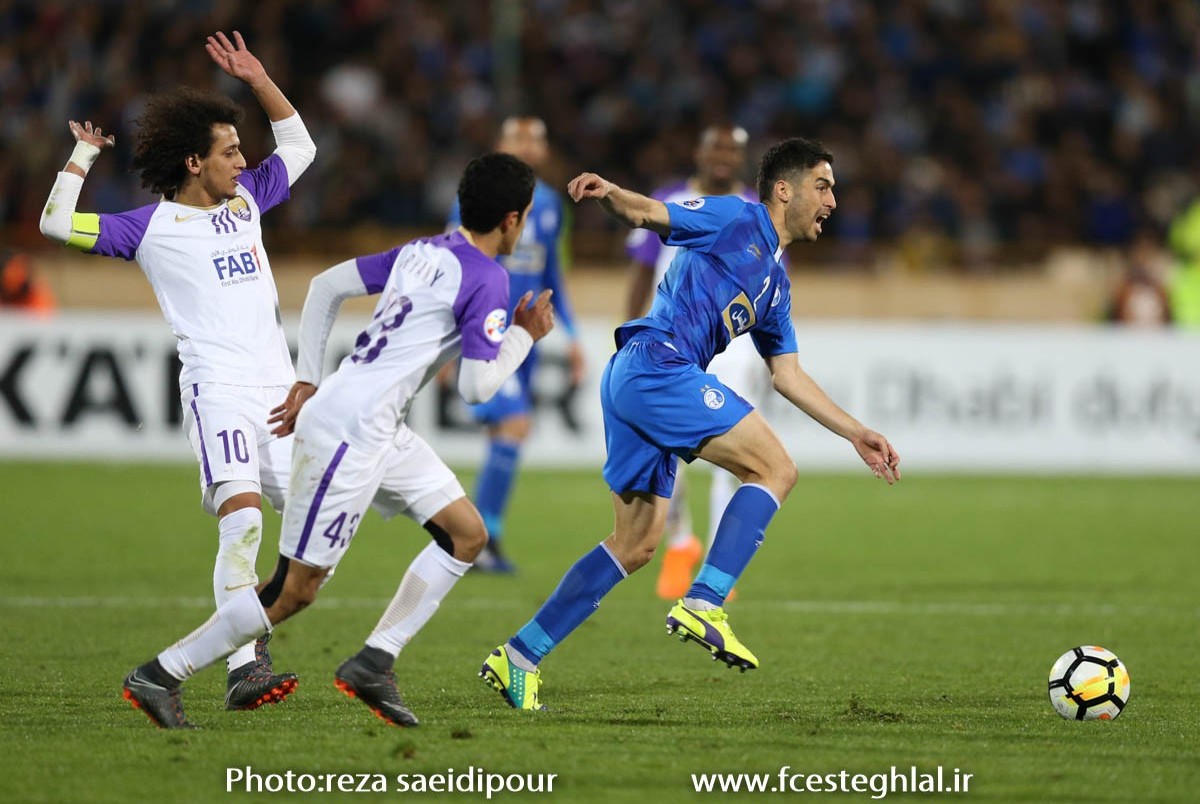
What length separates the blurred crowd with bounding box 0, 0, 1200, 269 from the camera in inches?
807

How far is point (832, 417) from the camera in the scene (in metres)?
6.45

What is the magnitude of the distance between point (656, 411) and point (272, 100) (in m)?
2.06

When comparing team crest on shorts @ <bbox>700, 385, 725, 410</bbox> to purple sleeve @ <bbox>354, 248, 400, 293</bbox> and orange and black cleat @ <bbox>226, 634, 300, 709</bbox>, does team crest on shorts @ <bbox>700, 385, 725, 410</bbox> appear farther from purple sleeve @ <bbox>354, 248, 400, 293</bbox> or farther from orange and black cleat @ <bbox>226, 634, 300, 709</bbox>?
orange and black cleat @ <bbox>226, 634, 300, 709</bbox>

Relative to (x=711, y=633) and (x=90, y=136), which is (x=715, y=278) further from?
(x=90, y=136)

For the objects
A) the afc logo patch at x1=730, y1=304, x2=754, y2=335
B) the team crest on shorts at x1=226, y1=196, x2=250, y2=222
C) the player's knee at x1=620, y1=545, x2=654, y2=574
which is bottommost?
the player's knee at x1=620, y1=545, x2=654, y2=574

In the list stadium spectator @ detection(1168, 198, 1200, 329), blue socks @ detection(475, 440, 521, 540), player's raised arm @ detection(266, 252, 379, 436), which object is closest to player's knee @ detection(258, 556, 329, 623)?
player's raised arm @ detection(266, 252, 379, 436)

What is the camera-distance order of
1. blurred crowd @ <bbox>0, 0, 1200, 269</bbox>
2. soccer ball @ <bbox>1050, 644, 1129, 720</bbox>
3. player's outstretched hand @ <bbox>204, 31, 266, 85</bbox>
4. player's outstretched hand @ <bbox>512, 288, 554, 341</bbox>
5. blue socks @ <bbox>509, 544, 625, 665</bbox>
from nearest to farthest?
player's outstretched hand @ <bbox>512, 288, 554, 341</bbox>
soccer ball @ <bbox>1050, 644, 1129, 720</bbox>
blue socks @ <bbox>509, 544, 625, 665</bbox>
player's outstretched hand @ <bbox>204, 31, 266, 85</bbox>
blurred crowd @ <bbox>0, 0, 1200, 269</bbox>

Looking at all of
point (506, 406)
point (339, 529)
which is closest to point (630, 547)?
point (339, 529)

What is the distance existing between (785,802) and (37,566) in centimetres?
712

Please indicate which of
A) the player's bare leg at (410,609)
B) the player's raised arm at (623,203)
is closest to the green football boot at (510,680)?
the player's bare leg at (410,609)

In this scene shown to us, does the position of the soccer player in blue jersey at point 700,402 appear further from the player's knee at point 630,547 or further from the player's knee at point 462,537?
the player's knee at point 462,537

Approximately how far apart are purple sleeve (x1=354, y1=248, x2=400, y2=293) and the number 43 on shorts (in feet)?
2.68

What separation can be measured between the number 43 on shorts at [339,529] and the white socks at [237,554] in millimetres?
425

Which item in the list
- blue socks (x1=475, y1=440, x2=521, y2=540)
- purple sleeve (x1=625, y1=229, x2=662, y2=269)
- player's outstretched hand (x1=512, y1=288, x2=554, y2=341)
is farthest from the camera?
blue socks (x1=475, y1=440, x2=521, y2=540)
